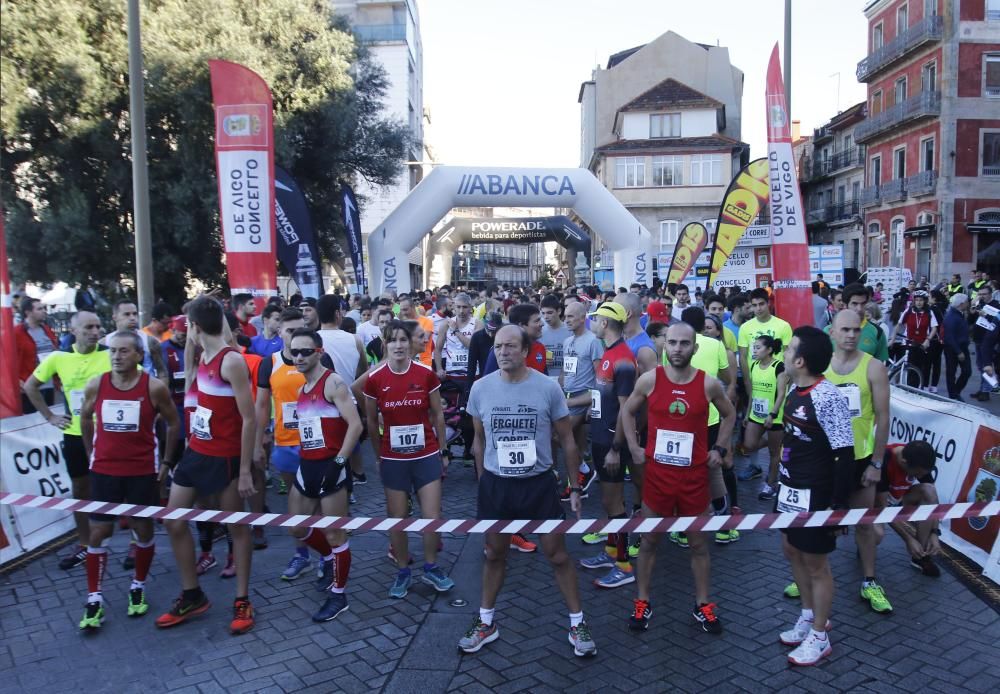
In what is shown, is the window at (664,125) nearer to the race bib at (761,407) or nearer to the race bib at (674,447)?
the race bib at (761,407)

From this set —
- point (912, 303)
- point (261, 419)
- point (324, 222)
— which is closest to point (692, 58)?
point (324, 222)

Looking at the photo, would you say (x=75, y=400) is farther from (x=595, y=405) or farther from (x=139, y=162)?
(x=139, y=162)

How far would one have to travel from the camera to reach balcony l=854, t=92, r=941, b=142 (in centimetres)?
3331

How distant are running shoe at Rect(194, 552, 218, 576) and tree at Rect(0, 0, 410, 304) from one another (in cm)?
1183

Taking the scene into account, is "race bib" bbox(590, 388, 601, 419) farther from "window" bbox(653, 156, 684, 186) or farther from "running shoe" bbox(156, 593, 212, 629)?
"window" bbox(653, 156, 684, 186)

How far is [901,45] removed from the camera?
3556 cm

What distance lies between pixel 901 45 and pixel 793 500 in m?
38.7

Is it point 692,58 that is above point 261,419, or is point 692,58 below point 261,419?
above

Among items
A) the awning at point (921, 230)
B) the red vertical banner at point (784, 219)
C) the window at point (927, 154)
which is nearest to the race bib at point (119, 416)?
the red vertical banner at point (784, 219)

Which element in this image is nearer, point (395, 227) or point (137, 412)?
point (137, 412)

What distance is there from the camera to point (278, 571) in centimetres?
566

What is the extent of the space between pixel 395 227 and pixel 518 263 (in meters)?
91.5

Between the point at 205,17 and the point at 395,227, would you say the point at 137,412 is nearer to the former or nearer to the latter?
the point at 395,227

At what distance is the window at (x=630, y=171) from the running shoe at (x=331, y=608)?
44778 mm
